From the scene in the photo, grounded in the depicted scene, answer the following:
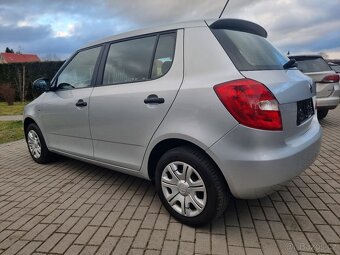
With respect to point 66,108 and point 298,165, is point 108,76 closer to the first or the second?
point 66,108

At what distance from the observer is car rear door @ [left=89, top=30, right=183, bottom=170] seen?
109 inches

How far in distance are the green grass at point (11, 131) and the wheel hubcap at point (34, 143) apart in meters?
2.89

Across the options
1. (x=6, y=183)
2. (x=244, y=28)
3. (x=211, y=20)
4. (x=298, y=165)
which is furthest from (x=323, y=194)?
(x=6, y=183)

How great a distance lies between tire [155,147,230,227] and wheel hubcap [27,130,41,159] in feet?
9.21

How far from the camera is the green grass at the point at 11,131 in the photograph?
7.72 m

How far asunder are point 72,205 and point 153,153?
114 centimetres

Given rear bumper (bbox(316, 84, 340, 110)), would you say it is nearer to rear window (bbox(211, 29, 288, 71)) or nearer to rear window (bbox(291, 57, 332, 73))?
rear window (bbox(291, 57, 332, 73))

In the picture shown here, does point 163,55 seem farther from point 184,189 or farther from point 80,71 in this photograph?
point 80,71

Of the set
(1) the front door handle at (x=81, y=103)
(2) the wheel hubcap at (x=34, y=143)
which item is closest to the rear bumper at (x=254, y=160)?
(1) the front door handle at (x=81, y=103)

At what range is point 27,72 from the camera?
18.3 metres

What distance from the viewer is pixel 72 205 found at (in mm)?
3322

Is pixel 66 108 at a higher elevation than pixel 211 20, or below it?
below

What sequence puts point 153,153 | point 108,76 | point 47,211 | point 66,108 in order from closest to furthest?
point 153,153, point 47,211, point 108,76, point 66,108

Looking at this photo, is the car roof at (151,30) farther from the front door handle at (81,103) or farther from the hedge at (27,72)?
the hedge at (27,72)
